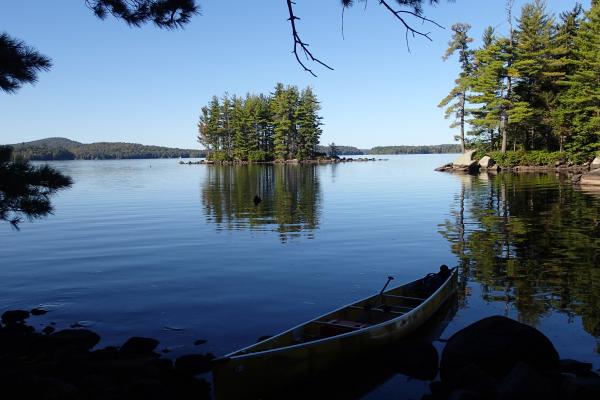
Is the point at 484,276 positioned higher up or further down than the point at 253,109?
further down

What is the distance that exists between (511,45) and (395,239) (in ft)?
177

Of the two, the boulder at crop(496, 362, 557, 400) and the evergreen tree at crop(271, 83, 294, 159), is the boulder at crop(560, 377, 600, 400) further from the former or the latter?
the evergreen tree at crop(271, 83, 294, 159)

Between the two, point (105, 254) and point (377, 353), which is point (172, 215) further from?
point (377, 353)

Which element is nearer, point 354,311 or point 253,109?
point 354,311

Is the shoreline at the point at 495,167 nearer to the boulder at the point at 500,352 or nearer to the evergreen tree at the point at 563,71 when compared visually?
the evergreen tree at the point at 563,71

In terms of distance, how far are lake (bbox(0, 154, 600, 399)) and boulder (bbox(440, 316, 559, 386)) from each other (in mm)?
1158

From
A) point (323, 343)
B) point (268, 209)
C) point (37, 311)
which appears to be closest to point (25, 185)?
point (37, 311)

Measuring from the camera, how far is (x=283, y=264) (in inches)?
695

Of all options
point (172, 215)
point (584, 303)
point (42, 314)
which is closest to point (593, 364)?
point (584, 303)

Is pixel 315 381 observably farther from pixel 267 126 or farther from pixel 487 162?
pixel 267 126

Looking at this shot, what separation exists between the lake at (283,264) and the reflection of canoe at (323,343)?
2.95ft

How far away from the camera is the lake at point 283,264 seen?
1178 cm

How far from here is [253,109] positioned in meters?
123

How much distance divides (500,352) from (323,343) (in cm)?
314
